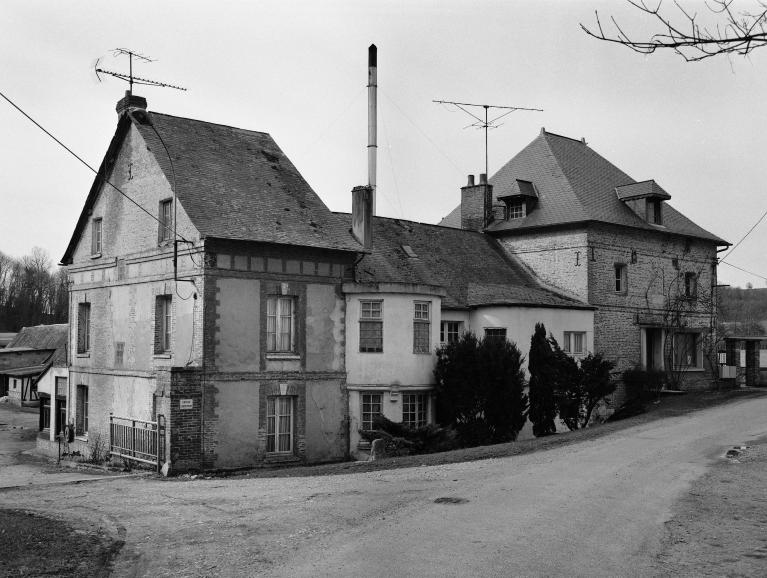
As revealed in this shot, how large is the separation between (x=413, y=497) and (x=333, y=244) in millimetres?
12514

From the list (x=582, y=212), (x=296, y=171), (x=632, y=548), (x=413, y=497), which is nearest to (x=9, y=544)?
(x=413, y=497)

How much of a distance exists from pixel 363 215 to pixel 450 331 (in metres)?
5.78

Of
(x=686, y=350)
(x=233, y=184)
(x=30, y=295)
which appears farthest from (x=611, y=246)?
(x=30, y=295)

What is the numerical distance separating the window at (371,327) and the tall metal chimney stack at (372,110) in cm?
821

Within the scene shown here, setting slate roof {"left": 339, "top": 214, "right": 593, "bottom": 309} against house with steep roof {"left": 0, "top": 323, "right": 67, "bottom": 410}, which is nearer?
slate roof {"left": 339, "top": 214, "right": 593, "bottom": 309}

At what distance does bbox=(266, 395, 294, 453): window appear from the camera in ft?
81.0

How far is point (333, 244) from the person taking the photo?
26000mm

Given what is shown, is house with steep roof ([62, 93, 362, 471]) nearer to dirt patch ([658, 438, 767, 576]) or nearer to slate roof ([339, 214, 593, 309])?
slate roof ([339, 214, 593, 309])

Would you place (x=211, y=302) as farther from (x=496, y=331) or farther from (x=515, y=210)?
(x=515, y=210)

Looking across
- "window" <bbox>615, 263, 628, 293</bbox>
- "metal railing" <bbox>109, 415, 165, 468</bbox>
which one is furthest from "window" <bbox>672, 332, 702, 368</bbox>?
"metal railing" <bbox>109, 415, 165, 468</bbox>

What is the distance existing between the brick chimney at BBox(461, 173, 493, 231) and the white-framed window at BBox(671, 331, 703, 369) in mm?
10340

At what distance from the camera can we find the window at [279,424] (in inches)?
973

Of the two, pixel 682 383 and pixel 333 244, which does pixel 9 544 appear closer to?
pixel 333 244

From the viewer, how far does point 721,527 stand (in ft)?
40.1
